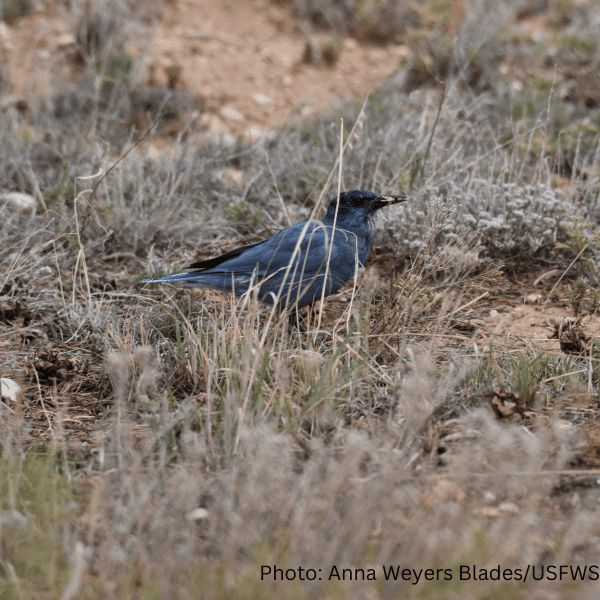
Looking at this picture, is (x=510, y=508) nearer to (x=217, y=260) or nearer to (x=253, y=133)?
(x=217, y=260)

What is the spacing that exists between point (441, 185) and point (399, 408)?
209 cm

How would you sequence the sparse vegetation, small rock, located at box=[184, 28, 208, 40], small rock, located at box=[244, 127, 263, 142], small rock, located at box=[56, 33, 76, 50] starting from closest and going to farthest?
the sparse vegetation, small rock, located at box=[244, 127, 263, 142], small rock, located at box=[56, 33, 76, 50], small rock, located at box=[184, 28, 208, 40]

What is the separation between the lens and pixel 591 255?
140 inches

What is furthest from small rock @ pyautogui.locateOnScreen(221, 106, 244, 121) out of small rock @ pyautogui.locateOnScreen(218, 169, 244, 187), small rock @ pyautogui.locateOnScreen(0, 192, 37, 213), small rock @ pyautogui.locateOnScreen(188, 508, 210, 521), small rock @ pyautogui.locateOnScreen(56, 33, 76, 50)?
small rock @ pyautogui.locateOnScreen(188, 508, 210, 521)

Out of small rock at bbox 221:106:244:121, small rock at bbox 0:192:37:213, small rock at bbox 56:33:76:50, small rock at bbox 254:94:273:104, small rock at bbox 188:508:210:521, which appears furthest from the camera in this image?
small rock at bbox 56:33:76:50

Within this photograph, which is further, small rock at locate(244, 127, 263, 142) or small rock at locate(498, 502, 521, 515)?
small rock at locate(244, 127, 263, 142)

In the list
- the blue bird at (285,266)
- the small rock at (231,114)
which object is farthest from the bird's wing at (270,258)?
the small rock at (231,114)

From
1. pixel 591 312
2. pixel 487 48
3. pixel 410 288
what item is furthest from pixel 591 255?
pixel 487 48

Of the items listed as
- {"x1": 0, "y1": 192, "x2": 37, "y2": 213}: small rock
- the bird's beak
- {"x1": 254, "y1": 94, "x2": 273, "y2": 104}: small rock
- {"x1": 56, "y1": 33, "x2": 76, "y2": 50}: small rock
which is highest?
{"x1": 56, "y1": 33, "x2": 76, "y2": 50}: small rock

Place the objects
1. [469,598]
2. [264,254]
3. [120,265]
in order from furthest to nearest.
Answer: [120,265] < [264,254] < [469,598]

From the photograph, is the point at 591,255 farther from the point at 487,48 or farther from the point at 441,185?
the point at 487,48

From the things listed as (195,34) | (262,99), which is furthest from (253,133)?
(195,34)

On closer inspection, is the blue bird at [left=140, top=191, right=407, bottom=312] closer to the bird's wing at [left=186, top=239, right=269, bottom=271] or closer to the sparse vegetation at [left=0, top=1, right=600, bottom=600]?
the bird's wing at [left=186, top=239, right=269, bottom=271]

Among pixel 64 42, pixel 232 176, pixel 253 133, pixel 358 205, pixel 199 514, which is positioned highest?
pixel 64 42
